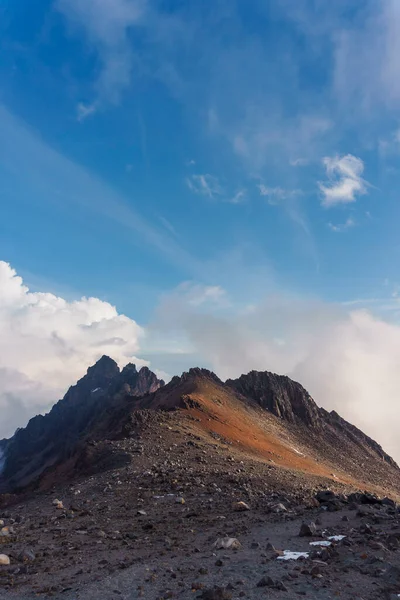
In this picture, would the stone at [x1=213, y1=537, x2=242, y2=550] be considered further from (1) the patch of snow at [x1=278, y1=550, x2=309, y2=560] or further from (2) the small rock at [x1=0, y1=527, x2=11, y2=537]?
(2) the small rock at [x1=0, y1=527, x2=11, y2=537]

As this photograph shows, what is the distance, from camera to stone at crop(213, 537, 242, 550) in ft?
50.8

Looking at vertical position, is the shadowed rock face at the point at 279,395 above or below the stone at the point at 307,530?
above

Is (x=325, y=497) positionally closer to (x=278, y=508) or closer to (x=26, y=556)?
(x=278, y=508)

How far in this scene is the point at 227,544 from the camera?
51.0 ft

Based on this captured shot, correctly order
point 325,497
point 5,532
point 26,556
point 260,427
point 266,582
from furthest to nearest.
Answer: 1. point 260,427
2. point 325,497
3. point 5,532
4. point 26,556
5. point 266,582

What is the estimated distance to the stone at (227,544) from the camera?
610 inches

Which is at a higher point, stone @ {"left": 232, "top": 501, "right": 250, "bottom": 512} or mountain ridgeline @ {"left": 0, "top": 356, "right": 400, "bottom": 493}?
mountain ridgeline @ {"left": 0, "top": 356, "right": 400, "bottom": 493}

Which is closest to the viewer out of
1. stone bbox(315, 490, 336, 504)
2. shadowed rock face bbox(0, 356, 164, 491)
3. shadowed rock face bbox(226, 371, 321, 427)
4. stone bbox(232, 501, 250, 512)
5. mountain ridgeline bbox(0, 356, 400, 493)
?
stone bbox(232, 501, 250, 512)

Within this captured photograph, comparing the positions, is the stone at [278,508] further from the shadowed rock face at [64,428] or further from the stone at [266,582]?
the shadowed rock face at [64,428]

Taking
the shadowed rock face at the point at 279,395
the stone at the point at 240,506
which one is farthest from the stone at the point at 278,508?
the shadowed rock face at the point at 279,395

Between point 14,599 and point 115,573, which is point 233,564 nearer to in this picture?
point 115,573

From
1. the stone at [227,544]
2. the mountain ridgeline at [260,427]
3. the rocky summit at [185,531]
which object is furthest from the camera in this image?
the mountain ridgeline at [260,427]

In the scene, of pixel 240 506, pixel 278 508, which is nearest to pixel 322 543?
pixel 278 508

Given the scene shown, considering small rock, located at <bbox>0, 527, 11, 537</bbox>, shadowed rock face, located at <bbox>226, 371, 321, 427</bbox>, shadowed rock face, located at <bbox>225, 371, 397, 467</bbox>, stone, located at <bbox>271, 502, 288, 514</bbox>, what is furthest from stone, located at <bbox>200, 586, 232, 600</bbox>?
shadowed rock face, located at <bbox>226, 371, 321, 427</bbox>
